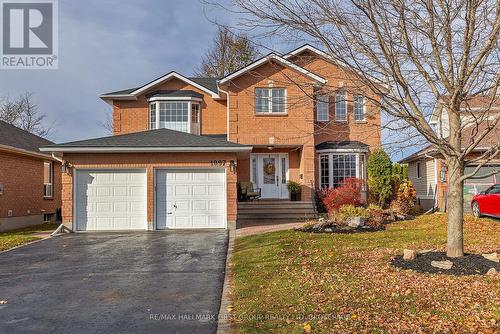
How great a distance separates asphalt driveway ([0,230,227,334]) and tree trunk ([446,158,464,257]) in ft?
14.2

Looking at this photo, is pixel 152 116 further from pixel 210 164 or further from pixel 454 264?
pixel 454 264

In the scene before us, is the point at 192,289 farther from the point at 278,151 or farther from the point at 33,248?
the point at 278,151

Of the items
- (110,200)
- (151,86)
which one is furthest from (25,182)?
(151,86)

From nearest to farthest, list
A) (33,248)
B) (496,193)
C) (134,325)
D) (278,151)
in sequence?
(134,325) < (33,248) < (496,193) < (278,151)

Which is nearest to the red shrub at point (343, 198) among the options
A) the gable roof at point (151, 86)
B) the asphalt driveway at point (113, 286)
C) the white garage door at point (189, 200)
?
the white garage door at point (189, 200)

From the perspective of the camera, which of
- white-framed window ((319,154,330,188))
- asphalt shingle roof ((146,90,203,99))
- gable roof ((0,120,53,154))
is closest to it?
gable roof ((0,120,53,154))

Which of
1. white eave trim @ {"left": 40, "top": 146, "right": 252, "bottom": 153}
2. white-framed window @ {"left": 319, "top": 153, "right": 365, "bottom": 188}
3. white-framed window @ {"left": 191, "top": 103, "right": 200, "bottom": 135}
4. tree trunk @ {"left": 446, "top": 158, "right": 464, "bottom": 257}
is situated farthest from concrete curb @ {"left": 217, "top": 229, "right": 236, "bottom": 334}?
white-framed window @ {"left": 191, "top": 103, "right": 200, "bottom": 135}

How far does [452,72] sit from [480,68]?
47 centimetres

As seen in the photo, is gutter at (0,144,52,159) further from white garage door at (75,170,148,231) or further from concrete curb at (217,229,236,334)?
concrete curb at (217,229,236,334)

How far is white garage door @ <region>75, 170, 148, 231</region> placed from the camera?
15.8 meters

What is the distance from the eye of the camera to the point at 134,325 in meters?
5.50

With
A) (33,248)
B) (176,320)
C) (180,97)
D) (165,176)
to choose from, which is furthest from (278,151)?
(176,320)

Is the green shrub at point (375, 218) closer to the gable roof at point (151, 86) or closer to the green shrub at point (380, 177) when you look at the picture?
the green shrub at point (380, 177)

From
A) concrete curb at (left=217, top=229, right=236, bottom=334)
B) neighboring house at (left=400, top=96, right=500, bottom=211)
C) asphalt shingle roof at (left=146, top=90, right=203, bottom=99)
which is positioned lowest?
concrete curb at (left=217, top=229, right=236, bottom=334)
